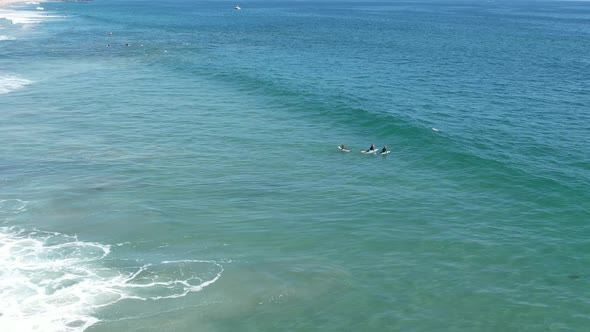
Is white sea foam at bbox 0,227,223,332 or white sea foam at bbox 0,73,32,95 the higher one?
white sea foam at bbox 0,73,32,95

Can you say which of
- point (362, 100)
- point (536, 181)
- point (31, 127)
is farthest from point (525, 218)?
point (31, 127)

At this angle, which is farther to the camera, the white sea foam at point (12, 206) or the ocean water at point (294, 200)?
the white sea foam at point (12, 206)

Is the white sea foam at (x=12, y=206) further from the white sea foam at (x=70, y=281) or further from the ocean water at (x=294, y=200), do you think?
the white sea foam at (x=70, y=281)

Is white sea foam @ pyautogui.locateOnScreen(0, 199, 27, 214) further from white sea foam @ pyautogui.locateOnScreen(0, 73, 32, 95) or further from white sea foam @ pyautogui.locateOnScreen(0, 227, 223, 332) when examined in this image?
white sea foam @ pyautogui.locateOnScreen(0, 73, 32, 95)

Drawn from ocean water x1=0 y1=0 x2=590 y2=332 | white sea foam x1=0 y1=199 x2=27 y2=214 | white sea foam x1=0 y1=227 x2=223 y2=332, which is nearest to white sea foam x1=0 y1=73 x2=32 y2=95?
ocean water x1=0 y1=0 x2=590 y2=332

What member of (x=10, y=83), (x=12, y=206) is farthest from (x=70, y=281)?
(x=10, y=83)

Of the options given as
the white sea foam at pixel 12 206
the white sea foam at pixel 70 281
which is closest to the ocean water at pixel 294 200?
the white sea foam at pixel 70 281

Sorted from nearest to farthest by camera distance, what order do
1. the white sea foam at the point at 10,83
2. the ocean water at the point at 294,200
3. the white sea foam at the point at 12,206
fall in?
the ocean water at the point at 294,200
the white sea foam at the point at 12,206
the white sea foam at the point at 10,83
